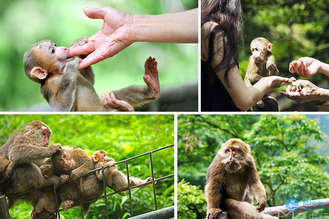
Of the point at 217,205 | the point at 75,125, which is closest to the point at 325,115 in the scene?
the point at 217,205

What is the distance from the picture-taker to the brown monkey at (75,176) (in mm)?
2422

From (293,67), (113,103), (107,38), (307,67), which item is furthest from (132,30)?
(307,67)

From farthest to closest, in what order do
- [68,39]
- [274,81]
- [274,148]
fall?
[274,148], [68,39], [274,81]

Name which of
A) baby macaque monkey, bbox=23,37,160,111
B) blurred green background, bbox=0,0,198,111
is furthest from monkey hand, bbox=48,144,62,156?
blurred green background, bbox=0,0,198,111

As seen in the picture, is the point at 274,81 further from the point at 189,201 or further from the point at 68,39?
the point at 68,39

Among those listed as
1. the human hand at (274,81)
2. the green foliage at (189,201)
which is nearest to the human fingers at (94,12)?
the human hand at (274,81)

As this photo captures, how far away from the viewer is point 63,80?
228cm

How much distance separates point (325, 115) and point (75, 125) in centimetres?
284

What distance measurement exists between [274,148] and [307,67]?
0.86 m

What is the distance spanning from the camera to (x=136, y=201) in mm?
3691

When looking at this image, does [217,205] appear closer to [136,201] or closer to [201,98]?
[201,98]

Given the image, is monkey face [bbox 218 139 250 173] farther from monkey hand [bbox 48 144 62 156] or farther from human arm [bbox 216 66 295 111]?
monkey hand [bbox 48 144 62 156]

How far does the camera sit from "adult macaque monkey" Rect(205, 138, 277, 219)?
7.85ft

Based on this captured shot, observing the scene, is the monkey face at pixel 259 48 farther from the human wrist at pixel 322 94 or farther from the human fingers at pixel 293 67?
the human wrist at pixel 322 94
